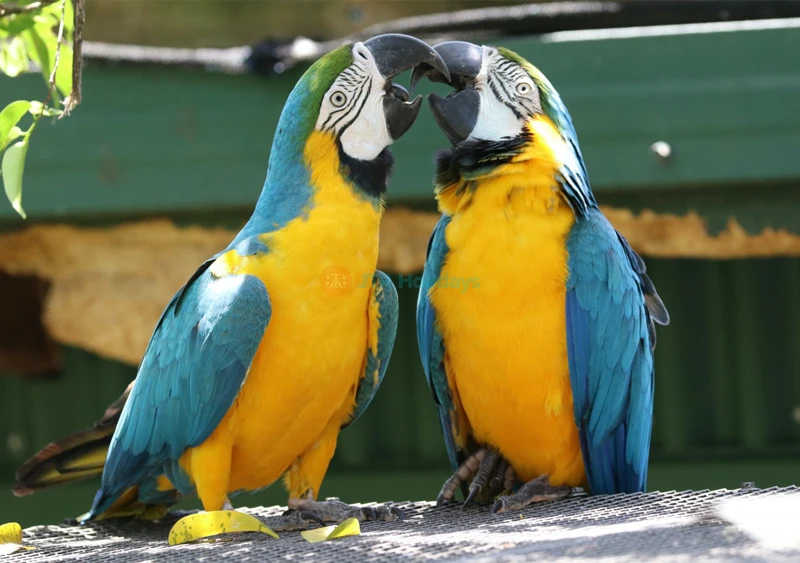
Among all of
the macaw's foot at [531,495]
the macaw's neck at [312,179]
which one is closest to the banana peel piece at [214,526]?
the macaw's foot at [531,495]

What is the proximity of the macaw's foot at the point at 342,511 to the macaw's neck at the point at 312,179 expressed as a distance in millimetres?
686

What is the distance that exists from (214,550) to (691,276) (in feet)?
8.84

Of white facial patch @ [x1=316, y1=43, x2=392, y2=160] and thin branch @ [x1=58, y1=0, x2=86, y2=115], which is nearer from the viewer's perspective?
thin branch @ [x1=58, y1=0, x2=86, y2=115]

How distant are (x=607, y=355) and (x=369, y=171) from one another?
75 cm

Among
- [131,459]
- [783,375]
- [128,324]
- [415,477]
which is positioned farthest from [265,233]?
[783,375]

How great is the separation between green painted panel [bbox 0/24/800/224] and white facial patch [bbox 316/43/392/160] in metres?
1.05

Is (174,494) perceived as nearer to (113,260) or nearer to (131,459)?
(131,459)

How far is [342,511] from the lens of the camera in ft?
7.32

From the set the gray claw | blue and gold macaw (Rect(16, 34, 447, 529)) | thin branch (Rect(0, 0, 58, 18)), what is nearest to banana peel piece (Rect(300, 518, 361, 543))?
blue and gold macaw (Rect(16, 34, 447, 529))

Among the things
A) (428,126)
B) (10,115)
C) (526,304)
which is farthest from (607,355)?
(10,115)

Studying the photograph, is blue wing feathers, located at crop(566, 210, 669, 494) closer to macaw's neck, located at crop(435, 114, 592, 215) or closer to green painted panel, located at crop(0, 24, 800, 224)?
macaw's neck, located at crop(435, 114, 592, 215)

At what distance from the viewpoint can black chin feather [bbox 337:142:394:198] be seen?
7.39 feet

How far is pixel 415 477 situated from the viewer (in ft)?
13.1

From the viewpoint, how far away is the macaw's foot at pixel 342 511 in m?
2.22
